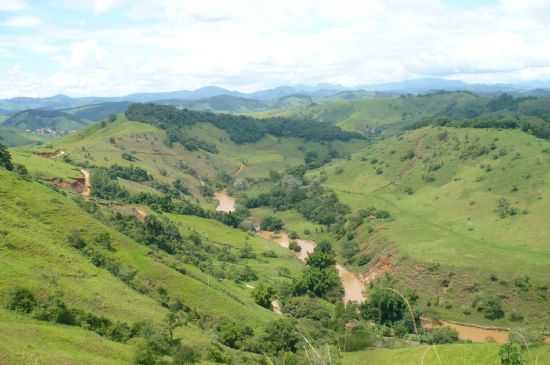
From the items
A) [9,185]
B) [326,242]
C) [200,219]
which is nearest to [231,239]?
[200,219]

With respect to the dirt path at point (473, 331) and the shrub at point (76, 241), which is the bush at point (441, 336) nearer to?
the dirt path at point (473, 331)

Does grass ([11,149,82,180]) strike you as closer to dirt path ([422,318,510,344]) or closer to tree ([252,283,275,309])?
tree ([252,283,275,309])

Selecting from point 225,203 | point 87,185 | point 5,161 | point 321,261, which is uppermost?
point 5,161

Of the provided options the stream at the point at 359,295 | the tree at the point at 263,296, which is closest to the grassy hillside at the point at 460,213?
the stream at the point at 359,295

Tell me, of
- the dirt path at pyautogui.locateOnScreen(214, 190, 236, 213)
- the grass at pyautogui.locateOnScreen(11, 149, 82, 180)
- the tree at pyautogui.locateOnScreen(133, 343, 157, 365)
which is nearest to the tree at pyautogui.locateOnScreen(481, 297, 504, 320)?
the tree at pyautogui.locateOnScreen(133, 343, 157, 365)

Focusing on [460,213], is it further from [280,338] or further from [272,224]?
[280,338]

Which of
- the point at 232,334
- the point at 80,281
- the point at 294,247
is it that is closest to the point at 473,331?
the point at 232,334

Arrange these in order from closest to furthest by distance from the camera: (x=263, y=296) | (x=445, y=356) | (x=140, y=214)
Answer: (x=445, y=356), (x=263, y=296), (x=140, y=214)

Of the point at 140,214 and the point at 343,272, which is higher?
the point at 140,214
